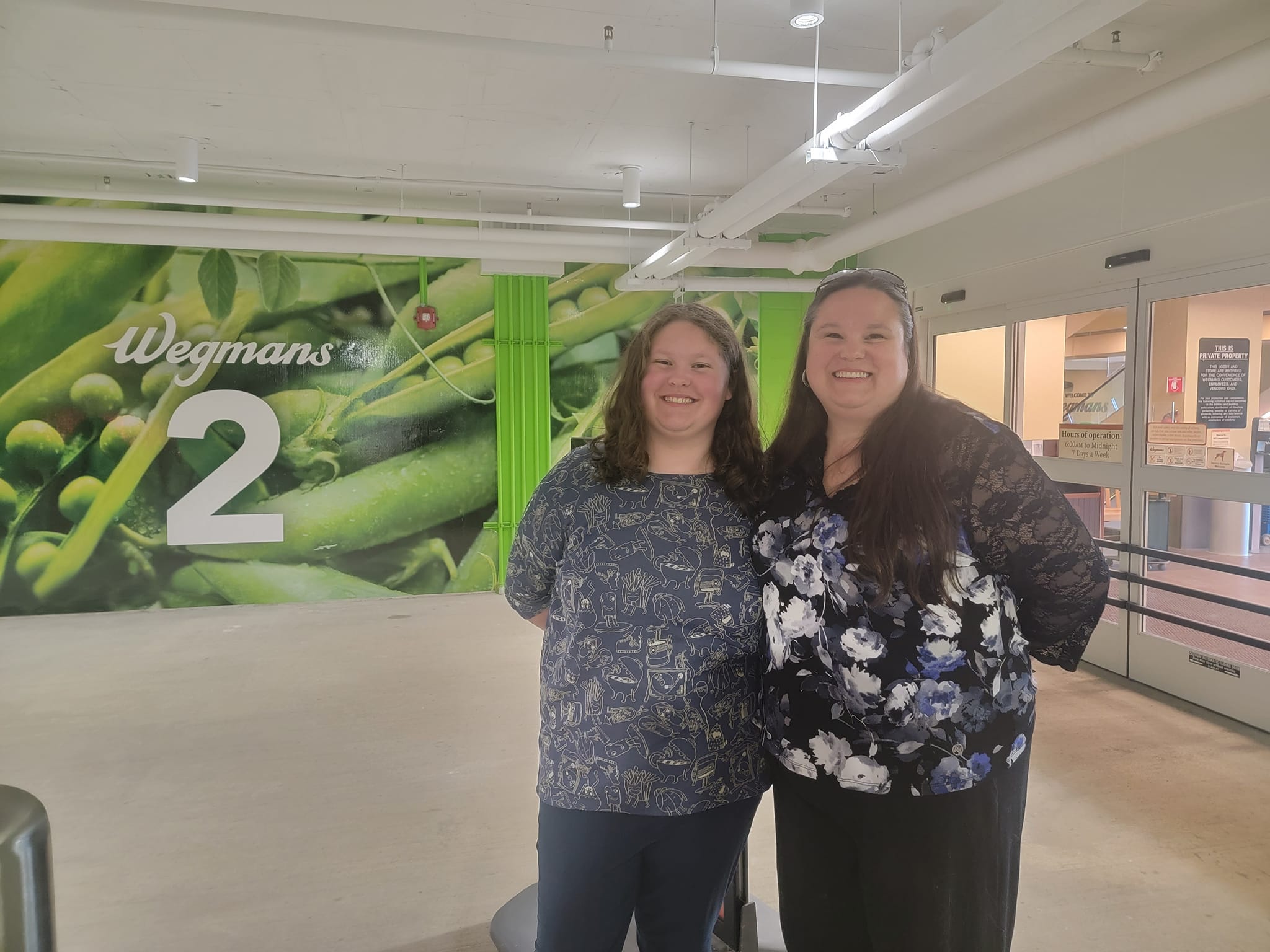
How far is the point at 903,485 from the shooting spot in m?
1.32

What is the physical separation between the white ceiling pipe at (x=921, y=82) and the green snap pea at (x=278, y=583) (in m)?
4.39

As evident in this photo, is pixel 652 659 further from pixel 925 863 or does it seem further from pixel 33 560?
pixel 33 560

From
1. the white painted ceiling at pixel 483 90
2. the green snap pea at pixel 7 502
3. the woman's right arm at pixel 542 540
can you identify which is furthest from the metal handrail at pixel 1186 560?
the green snap pea at pixel 7 502

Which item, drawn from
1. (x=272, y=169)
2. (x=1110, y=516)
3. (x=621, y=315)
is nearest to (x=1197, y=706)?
(x=1110, y=516)

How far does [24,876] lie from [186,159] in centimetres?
508

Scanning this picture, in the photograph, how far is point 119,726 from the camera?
3.94m

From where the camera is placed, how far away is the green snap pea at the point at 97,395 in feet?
20.1

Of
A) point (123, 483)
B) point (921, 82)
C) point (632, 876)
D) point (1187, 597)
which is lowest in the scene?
point (1187, 597)

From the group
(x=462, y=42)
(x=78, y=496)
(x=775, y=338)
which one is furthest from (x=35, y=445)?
(x=775, y=338)

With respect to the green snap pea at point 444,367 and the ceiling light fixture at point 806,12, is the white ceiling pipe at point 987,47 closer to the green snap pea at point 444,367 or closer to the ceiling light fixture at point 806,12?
the ceiling light fixture at point 806,12

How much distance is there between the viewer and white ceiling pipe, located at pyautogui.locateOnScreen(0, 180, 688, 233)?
5008 millimetres

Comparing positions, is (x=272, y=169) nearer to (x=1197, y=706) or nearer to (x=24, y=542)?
(x=24, y=542)

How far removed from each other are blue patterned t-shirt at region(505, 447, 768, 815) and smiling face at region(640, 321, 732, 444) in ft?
0.40

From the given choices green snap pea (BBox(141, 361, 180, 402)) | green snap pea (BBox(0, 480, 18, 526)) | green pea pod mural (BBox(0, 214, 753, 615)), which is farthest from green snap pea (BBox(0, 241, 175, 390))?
green snap pea (BBox(0, 480, 18, 526))
